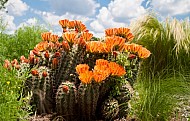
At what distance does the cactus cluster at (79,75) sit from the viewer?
405 centimetres

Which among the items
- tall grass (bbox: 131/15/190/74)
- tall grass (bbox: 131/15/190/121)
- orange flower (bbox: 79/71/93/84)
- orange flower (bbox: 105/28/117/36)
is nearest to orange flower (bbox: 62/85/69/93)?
orange flower (bbox: 79/71/93/84)

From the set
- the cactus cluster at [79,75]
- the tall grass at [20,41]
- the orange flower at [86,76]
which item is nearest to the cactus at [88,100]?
the cactus cluster at [79,75]

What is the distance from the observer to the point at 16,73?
4172 mm

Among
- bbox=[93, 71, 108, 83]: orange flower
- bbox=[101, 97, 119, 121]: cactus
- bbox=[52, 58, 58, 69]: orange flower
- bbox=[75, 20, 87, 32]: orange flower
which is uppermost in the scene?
bbox=[75, 20, 87, 32]: orange flower

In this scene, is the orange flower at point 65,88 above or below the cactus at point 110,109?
above

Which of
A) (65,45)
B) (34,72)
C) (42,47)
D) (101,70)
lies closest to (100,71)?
(101,70)

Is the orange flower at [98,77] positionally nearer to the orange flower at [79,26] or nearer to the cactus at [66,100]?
the cactus at [66,100]

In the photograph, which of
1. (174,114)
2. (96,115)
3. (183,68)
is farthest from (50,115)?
(183,68)

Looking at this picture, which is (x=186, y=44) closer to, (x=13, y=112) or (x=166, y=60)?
(x=166, y=60)

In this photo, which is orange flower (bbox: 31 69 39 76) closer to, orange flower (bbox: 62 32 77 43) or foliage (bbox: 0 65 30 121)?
foliage (bbox: 0 65 30 121)

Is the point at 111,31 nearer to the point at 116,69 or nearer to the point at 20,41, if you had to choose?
the point at 116,69

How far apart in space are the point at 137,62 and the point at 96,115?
781 mm

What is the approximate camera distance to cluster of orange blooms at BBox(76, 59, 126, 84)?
12.6 feet

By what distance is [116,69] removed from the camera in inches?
158
